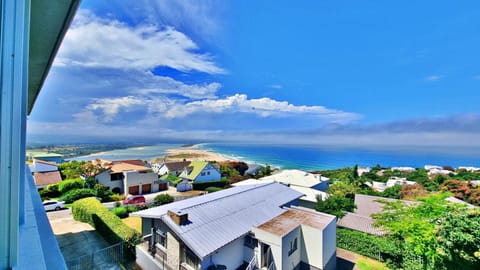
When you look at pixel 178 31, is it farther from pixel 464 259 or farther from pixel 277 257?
pixel 464 259

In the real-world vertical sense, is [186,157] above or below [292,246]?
below

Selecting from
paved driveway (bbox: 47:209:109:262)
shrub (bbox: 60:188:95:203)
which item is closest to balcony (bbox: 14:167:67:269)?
paved driveway (bbox: 47:209:109:262)

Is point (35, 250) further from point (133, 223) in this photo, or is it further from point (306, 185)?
point (306, 185)

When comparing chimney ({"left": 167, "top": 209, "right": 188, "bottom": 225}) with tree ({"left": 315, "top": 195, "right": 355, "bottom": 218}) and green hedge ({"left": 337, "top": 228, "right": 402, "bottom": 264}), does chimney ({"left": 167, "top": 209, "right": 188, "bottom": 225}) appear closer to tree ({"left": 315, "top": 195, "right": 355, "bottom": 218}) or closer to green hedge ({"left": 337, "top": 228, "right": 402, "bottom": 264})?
green hedge ({"left": 337, "top": 228, "right": 402, "bottom": 264})

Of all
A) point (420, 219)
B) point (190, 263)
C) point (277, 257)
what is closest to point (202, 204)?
point (190, 263)

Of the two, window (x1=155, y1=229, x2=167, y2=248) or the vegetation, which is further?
window (x1=155, y1=229, x2=167, y2=248)

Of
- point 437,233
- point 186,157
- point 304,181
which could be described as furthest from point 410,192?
point 186,157

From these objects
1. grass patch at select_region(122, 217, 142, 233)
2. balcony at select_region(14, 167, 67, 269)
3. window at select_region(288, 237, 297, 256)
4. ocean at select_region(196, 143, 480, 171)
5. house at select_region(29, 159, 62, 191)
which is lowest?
ocean at select_region(196, 143, 480, 171)
